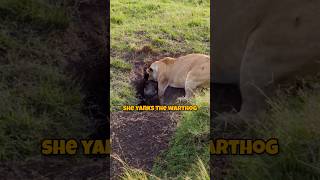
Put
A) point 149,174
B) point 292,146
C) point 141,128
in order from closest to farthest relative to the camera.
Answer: point 292,146 < point 149,174 < point 141,128

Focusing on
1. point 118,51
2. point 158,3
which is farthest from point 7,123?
point 158,3

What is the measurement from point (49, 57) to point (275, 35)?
1357mm

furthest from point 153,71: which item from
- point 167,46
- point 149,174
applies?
point 149,174

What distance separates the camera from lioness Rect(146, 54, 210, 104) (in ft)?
11.8

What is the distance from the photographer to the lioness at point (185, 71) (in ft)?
11.8

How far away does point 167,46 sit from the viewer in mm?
3672

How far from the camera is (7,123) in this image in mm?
3502

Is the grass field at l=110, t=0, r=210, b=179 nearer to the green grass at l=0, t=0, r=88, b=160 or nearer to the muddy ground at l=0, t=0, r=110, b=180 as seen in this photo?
the muddy ground at l=0, t=0, r=110, b=180

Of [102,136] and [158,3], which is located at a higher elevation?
[158,3]

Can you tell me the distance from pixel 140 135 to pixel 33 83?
2.34 ft

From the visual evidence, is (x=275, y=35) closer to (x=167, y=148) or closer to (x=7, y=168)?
(x=167, y=148)

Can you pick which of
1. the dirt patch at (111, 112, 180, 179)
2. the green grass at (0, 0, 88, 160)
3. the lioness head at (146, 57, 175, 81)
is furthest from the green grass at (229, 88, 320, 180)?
Result: the green grass at (0, 0, 88, 160)

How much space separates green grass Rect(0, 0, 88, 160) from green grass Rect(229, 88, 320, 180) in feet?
3.36

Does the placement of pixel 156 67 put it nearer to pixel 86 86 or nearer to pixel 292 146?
pixel 86 86
